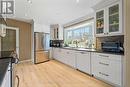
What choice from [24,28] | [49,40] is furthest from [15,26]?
[49,40]

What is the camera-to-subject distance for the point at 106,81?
12.8 feet

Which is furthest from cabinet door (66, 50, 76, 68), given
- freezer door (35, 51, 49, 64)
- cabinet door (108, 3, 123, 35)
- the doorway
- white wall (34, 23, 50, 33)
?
the doorway

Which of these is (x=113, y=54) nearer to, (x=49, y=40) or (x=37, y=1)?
(x=37, y=1)

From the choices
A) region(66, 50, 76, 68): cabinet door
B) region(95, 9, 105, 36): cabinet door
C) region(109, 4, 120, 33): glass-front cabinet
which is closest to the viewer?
region(109, 4, 120, 33): glass-front cabinet

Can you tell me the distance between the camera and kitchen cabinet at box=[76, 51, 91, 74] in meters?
4.74

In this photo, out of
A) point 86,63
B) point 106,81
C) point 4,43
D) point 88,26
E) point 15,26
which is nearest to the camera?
point 106,81

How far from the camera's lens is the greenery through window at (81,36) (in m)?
6.39

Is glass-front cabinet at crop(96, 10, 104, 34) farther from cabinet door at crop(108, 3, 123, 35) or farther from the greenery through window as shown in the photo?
the greenery through window

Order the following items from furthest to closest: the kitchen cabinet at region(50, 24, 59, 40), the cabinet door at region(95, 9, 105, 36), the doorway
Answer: the kitchen cabinet at region(50, 24, 59, 40) < the doorway < the cabinet door at region(95, 9, 105, 36)

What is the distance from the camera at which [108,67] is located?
372 cm

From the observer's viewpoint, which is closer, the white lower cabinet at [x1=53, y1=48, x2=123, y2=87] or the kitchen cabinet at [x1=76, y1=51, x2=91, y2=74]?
the white lower cabinet at [x1=53, y1=48, x2=123, y2=87]

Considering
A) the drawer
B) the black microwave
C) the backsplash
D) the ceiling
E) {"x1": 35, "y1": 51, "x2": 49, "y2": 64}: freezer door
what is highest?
the ceiling

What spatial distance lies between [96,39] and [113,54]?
1732mm

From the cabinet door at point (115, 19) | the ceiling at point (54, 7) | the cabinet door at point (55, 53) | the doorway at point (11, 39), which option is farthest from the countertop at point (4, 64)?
the cabinet door at point (55, 53)
